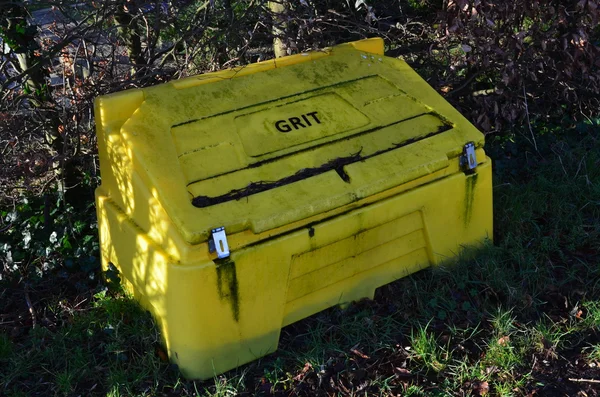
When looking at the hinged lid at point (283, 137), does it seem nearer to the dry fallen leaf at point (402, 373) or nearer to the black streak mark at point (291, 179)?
the black streak mark at point (291, 179)

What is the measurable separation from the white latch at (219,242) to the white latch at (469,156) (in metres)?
1.28

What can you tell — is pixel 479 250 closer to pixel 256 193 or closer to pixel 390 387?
pixel 390 387

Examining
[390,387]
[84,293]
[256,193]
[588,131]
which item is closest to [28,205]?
[84,293]

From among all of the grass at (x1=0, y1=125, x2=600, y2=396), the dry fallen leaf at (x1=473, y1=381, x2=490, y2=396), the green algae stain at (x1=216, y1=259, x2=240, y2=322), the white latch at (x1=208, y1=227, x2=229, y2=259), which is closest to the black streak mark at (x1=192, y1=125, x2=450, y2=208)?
the white latch at (x1=208, y1=227, x2=229, y2=259)

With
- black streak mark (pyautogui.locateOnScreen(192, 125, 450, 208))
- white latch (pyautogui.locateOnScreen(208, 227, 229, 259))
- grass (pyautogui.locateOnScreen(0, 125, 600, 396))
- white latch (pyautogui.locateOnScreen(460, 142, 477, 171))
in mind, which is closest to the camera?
Answer: white latch (pyautogui.locateOnScreen(208, 227, 229, 259))

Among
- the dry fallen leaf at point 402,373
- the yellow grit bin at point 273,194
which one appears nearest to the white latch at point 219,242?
the yellow grit bin at point 273,194

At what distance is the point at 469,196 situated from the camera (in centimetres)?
345

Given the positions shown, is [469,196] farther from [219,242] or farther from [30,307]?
[30,307]

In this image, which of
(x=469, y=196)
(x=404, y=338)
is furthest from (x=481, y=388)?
(x=469, y=196)

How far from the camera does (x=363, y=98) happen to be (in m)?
3.46

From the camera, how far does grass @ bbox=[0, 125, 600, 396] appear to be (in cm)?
296

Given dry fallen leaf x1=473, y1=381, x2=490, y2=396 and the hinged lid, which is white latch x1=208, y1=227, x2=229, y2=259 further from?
dry fallen leaf x1=473, y1=381, x2=490, y2=396

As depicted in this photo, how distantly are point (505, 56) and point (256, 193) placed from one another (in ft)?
7.31

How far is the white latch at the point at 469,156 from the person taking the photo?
3361mm
